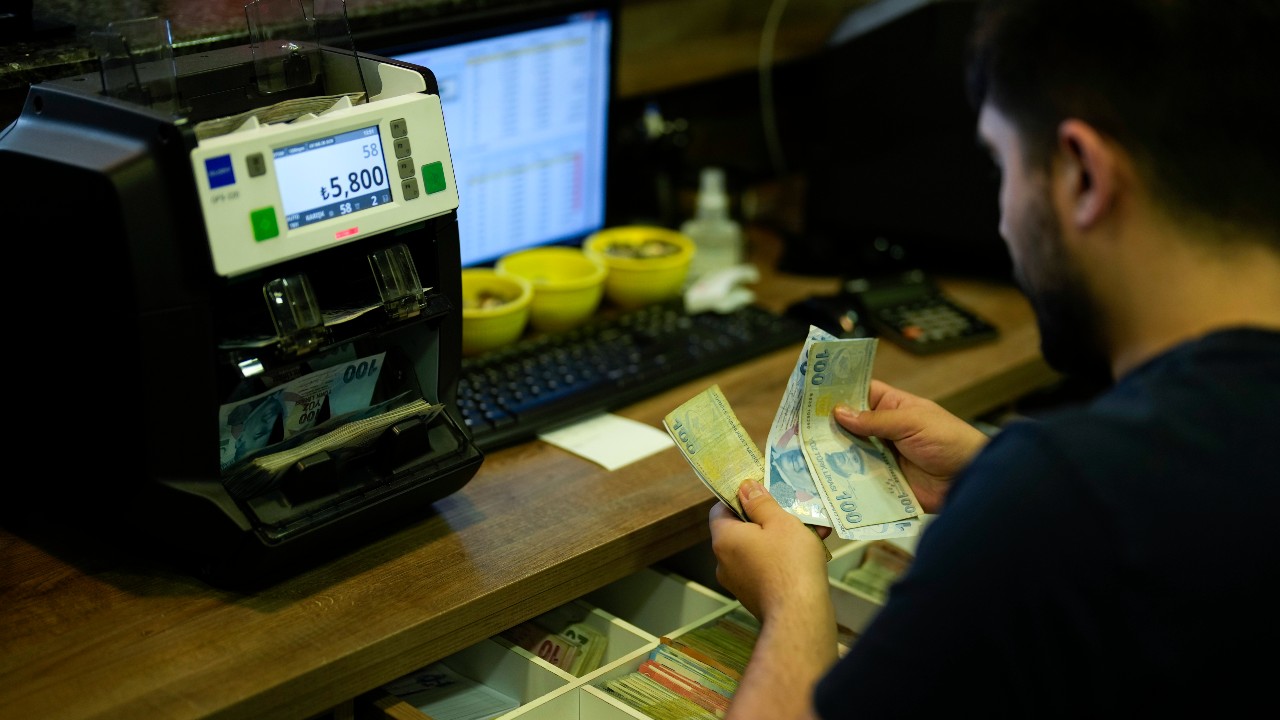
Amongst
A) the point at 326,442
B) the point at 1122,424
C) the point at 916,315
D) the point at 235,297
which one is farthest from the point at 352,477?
the point at 916,315

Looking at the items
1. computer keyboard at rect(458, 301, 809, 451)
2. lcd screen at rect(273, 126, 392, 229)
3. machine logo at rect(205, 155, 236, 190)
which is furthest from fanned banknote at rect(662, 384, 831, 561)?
machine logo at rect(205, 155, 236, 190)

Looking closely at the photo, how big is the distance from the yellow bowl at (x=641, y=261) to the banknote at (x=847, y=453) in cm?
48

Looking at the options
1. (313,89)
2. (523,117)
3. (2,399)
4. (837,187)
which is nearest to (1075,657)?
(313,89)

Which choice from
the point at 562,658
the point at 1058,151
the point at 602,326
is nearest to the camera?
the point at 1058,151

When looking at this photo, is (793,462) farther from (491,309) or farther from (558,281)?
(558,281)

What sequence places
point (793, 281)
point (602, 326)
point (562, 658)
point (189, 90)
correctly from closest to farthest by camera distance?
point (189, 90) < point (562, 658) < point (602, 326) < point (793, 281)

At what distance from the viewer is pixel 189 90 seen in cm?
106

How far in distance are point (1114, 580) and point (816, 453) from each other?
21.9 inches

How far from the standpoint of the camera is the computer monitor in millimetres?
1570

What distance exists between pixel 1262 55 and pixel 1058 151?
0.47 feet

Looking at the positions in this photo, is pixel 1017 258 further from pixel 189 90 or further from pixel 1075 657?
pixel 189 90

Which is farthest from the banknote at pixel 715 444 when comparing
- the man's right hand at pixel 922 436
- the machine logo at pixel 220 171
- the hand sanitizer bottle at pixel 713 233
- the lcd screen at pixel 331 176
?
the hand sanitizer bottle at pixel 713 233

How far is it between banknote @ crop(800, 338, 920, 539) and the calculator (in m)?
0.40

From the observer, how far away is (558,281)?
1.76 metres
